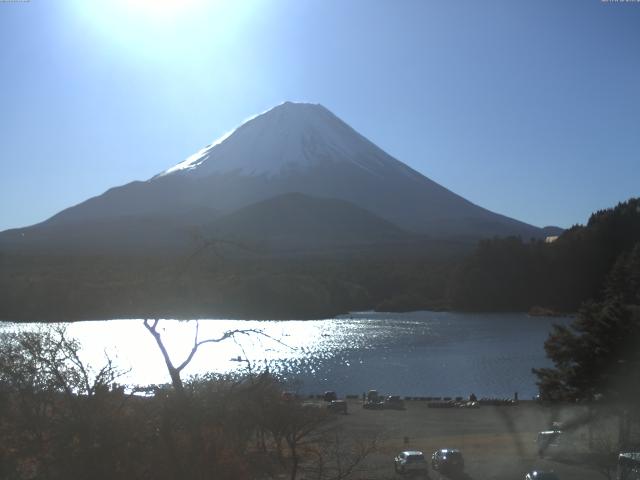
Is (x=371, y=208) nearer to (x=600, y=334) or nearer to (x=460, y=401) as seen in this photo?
(x=460, y=401)

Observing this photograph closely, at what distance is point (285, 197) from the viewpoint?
3162 inches

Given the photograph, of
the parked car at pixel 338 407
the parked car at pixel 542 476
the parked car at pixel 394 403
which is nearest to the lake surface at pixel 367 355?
the parked car at pixel 338 407

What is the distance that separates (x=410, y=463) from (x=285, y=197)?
7164 cm

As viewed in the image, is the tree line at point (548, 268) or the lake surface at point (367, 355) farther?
the tree line at point (548, 268)

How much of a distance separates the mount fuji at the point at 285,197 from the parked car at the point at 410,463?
172 ft

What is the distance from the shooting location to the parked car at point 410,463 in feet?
29.9

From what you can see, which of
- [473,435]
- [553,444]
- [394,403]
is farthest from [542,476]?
[394,403]

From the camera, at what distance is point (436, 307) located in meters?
49.8

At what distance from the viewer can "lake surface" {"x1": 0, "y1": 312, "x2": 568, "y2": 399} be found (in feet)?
65.6

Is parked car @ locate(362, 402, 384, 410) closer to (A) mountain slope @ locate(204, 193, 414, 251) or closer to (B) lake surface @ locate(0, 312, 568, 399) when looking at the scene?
(B) lake surface @ locate(0, 312, 568, 399)

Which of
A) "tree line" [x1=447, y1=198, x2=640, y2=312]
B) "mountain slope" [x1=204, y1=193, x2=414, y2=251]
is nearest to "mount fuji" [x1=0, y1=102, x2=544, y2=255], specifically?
"mountain slope" [x1=204, y1=193, x2=414, y2=251]

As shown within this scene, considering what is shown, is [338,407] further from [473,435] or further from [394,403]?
[473,435]

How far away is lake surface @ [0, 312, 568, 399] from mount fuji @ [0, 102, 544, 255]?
101ft

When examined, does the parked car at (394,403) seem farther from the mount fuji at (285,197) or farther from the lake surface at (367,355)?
the mount fuji at (285,197)
